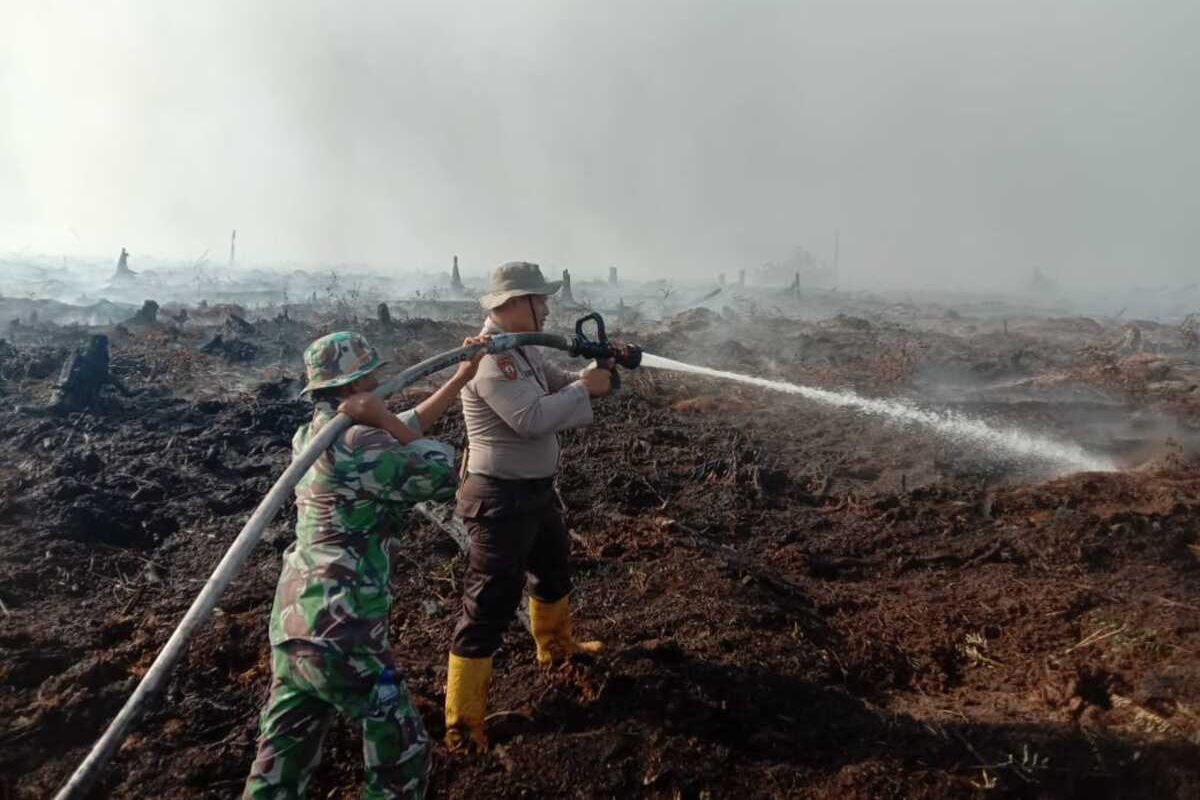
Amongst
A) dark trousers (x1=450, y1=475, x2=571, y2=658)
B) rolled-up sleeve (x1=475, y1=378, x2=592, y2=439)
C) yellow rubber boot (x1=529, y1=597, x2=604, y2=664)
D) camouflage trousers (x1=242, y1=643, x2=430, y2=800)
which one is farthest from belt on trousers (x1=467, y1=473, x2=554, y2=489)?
camouflage trousers (x1=242, y1=643, x2=430, y2=800)

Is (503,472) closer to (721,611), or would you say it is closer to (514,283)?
(514,283)

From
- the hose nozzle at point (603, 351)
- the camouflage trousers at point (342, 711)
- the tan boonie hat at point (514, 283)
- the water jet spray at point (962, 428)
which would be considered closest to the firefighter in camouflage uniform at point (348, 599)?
the camouflage trousers at point (342, 711)

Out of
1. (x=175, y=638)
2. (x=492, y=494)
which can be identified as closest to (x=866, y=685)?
(x=492, y=494)

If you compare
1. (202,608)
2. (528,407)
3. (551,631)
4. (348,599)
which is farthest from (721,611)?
(202,608)

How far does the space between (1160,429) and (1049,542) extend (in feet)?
15.5

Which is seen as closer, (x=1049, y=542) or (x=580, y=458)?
(x=1049, y=542)

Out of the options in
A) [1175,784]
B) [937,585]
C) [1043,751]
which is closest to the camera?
[1175,784]

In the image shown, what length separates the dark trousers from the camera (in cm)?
299

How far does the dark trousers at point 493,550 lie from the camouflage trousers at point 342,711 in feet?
2.14

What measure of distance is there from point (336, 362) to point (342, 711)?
117 centimetres

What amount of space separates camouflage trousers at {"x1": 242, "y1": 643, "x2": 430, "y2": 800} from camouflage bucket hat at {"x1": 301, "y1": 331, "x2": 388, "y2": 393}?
0.88m

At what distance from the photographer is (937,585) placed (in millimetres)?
4738

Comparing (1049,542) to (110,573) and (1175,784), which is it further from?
(110,573)

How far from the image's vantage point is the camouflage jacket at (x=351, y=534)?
2.31 metres
